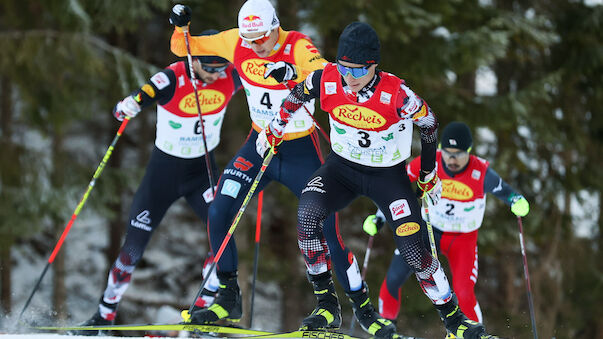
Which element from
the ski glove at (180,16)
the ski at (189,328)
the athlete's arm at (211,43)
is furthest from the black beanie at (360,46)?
the ski at (189,328)

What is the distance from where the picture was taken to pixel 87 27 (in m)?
9.78

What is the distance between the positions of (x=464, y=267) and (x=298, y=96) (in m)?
2.29

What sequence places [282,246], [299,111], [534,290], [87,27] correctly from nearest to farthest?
[299,111] → [87,27] → [534,290] → [282,246]

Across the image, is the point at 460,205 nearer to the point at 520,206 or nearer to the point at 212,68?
the point at 520,206

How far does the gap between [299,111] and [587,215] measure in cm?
998

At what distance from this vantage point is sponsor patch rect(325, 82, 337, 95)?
14.4 ft

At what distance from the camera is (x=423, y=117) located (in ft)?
14.3

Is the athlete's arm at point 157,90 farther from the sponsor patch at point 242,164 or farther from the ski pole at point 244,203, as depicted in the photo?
the ski pole at point 244,203

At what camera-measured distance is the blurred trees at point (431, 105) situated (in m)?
9.87

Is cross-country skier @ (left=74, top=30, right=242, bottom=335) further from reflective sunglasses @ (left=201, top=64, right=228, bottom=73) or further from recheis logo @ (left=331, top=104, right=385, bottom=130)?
recheis logo @ (left=331, top=104, right=385, bottom=130)

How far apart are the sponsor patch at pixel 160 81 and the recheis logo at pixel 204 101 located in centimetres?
18

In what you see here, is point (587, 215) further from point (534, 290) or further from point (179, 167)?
point (179, 167)

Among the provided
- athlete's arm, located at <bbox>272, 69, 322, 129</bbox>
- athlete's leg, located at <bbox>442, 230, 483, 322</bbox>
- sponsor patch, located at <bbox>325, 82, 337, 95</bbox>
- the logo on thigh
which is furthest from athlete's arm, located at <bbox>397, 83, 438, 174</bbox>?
athlete's leg, located at <bbox>442, 230, 483, 322</bbox>

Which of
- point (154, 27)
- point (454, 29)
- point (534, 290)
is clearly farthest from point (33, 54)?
point (534, 290)
